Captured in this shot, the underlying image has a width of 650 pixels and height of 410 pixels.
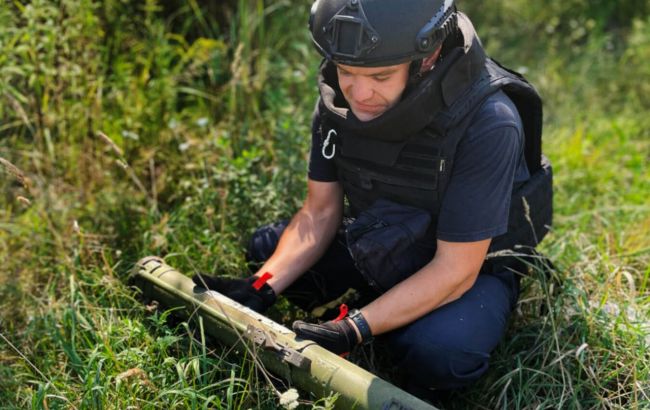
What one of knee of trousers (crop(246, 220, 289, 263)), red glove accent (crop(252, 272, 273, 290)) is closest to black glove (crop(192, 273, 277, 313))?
red glove accent (crop(252, 272, 273, 290))

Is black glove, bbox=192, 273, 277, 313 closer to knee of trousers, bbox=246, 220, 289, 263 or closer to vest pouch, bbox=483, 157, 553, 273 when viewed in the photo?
knee of trousers, bbox=246, 220, 289, 263

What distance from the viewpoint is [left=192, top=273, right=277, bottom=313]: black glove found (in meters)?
2.87

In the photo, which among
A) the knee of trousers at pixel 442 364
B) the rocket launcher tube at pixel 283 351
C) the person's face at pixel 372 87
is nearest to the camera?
the rocket launcher tube at pixel 283 351

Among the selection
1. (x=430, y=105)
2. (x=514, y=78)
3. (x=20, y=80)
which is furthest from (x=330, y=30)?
(x=20, y=80)

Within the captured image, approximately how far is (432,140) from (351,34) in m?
0.47

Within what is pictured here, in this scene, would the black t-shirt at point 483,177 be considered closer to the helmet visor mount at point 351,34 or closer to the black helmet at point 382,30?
the black helmet at point 382,30

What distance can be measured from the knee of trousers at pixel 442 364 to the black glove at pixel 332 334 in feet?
0.90

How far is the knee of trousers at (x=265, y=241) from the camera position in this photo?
3.29 metres

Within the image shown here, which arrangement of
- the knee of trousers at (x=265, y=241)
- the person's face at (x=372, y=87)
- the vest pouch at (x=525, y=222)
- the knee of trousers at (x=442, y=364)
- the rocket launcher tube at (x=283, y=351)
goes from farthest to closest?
1. the knee of trousers at (x=265, y=241)
2. the vest pouch at (x=525, y=222)
3. the knee of trousers at (x=442, y=364)
4. the person's face at (x=372, y=87)
5. the rocket launcher tube at (x=283, y=351)

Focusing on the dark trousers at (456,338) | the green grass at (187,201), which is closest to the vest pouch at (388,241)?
the dark trousers at (456,338)

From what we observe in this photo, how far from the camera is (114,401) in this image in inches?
99.9

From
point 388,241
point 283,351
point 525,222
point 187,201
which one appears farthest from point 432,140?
point 187,201

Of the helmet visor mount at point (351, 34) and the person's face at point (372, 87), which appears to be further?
the person's face at point (372, 87)

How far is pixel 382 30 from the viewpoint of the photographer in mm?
2381
